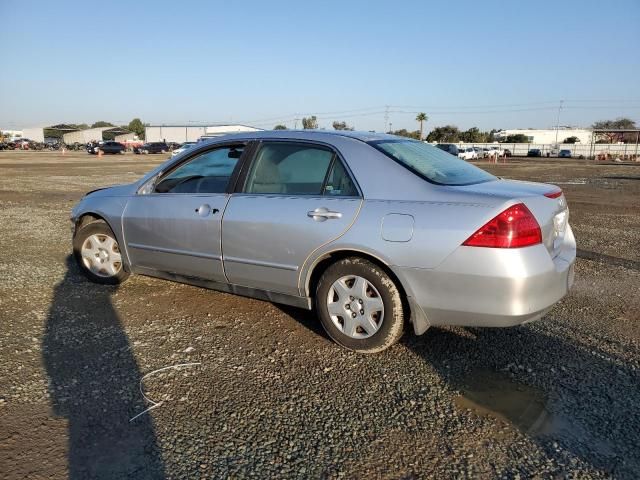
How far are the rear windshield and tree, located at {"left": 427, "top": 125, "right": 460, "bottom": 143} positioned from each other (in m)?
97.9

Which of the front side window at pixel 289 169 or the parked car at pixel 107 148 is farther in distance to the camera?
the parked car at pixel 107 148

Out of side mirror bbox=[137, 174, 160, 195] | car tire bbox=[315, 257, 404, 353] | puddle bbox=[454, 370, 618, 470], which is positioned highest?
side mirror bbox=[137, 174, 160, 195]

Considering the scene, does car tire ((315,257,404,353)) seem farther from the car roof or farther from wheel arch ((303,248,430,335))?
the car roof

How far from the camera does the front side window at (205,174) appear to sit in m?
4.12

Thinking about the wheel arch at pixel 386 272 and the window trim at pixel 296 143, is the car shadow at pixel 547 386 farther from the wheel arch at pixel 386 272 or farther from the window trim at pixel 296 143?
the window trim at pixel 296 143

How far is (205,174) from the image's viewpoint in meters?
4.31

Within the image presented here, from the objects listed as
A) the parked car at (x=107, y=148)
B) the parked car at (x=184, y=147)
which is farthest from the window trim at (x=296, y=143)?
the parked car at (x=107, y=148)

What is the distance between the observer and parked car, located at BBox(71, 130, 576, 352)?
117 inches

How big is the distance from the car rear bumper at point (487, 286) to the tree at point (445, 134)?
98885 mm

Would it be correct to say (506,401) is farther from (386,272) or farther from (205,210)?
(205,210)

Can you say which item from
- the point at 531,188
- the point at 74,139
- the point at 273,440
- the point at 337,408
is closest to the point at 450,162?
the point at 531,188

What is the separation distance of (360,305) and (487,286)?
0.89m

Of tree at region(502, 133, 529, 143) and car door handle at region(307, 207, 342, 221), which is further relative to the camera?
tree at region(502, 133, 529, 143)

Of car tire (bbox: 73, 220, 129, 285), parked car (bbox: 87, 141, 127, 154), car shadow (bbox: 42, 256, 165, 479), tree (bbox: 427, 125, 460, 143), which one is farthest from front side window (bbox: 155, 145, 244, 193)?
tree (bbox: 427, 125, 460, 143)
